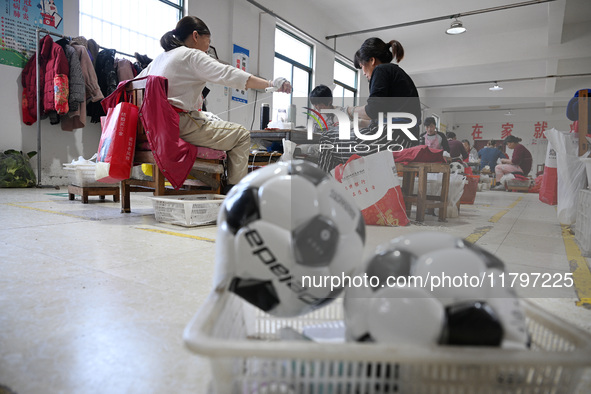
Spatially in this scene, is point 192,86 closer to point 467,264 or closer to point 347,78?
point 467,264

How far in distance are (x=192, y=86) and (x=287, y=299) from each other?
2.29m

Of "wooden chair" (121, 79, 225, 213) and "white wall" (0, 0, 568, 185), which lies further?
"white wall" (0, 0, 568, 185)

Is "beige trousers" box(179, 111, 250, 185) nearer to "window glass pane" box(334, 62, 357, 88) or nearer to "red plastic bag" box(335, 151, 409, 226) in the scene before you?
"red plastic bag" box(335, 151, 409, 226)

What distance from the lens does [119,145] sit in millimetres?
2455

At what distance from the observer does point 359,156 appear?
8.70 feet

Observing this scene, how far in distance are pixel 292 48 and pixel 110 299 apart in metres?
8.32

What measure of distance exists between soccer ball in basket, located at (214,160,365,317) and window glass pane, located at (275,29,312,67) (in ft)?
26.3

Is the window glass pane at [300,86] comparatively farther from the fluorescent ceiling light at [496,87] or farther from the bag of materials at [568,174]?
the fluorescent ceiling light at [496,87]

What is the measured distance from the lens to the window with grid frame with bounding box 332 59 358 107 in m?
10.2

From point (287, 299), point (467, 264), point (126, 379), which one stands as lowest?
point (126, 379)

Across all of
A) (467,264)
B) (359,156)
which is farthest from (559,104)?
(467,264)

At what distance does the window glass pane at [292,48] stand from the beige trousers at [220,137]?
19.6 ft

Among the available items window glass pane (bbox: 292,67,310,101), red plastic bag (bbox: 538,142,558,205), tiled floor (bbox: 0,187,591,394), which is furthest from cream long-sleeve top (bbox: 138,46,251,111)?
window glass pane (bbox: 292,67,310,101)

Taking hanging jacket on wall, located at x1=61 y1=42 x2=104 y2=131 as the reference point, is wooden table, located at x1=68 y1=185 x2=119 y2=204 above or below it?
below
